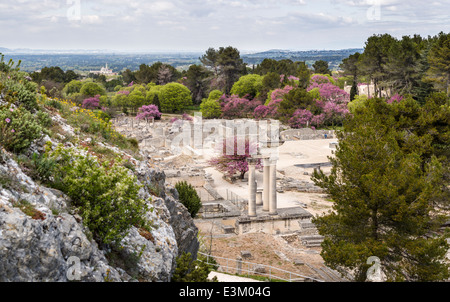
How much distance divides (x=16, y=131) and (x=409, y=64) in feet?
159

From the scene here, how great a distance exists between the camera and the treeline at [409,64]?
134 feet

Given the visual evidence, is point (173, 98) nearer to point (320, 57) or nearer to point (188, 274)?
point (188, 274)

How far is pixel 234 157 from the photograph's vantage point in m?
32.3

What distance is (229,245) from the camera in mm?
18250

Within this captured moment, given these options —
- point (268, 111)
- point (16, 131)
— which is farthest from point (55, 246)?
point (268, 111)

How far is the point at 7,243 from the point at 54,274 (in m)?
0.83

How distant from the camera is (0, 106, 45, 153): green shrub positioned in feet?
25.7

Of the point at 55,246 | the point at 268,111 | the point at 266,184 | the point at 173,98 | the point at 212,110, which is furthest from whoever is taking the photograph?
the point at 173,98

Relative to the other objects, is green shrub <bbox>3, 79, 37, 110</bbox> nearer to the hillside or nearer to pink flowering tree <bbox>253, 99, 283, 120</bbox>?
the hillside

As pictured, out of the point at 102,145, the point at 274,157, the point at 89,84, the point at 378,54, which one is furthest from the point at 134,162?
the point at 89,84

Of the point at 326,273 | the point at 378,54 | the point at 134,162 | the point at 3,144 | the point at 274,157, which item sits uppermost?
the point at 378,54

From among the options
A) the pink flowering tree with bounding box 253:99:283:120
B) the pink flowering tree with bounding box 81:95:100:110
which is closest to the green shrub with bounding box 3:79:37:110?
the pink flowering tree with bounding box 253:99:283:120

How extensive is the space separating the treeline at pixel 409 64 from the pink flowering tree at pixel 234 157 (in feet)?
68.7

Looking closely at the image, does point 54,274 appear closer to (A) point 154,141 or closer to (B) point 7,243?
(B) point 7,243
